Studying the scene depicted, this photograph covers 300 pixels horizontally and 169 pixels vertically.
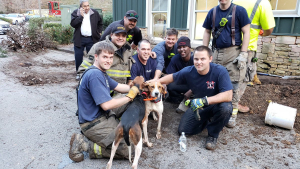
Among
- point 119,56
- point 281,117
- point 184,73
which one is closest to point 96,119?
point 119,56

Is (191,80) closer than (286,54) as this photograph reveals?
Yes

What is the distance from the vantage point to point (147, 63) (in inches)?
167

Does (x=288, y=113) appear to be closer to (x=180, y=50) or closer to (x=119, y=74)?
(x=180, y=50)

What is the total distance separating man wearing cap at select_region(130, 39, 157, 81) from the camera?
13.2 ft

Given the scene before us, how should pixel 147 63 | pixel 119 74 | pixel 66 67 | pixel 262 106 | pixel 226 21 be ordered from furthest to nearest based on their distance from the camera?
pixel 66 67 < pixel 262 106 < pixel 147 63 < pixel 119 74 < pixel 226 21

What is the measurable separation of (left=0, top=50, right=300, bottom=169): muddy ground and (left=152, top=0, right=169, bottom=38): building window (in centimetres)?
473

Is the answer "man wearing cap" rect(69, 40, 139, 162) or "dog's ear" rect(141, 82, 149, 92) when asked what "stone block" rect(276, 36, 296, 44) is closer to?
"dog's ear" rect(141, 82, 149, 92)

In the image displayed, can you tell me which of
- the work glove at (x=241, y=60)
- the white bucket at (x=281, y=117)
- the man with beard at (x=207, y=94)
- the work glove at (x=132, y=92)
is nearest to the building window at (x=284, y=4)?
the work glove at (x=241, y=60)

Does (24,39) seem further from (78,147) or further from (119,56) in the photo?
(78,147)

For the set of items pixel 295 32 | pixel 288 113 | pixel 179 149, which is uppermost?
pixel 295 32

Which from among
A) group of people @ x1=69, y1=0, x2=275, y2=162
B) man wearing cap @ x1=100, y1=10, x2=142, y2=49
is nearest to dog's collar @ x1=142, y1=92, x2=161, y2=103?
group of people @ x1=69, y1=0, x2=275, y2=162

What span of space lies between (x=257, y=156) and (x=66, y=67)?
7.50 meters

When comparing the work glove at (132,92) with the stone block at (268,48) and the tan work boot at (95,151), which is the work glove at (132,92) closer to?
the tan work boot at (95,151)

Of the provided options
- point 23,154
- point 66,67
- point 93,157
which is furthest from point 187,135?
point 66,67
